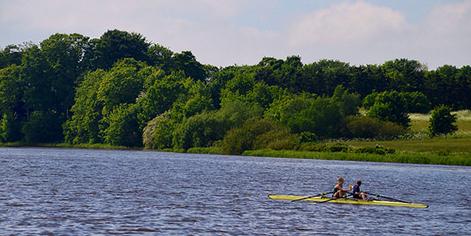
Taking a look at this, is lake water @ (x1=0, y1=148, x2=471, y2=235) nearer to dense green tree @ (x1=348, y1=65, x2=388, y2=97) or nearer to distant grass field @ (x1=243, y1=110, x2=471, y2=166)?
distant grass field @ (x1=243, y1=110, x2=471, y2=166)

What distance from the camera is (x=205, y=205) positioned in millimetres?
51000

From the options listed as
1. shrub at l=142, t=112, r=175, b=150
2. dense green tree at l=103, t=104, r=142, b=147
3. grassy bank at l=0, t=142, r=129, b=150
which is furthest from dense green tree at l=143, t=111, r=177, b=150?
grassy bank at l=0, t=142, r=129, b=150

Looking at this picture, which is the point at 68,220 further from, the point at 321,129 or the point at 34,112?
the point at 34,112

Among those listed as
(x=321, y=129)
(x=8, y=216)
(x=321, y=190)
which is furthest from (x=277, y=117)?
(x=8, y=216)

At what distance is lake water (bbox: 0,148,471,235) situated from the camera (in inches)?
1628

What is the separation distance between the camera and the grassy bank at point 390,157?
11138cm

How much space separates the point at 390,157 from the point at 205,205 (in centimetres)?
6775

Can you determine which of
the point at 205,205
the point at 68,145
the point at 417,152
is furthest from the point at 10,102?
the point at 205,205

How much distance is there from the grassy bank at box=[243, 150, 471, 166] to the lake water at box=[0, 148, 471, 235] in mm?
26612

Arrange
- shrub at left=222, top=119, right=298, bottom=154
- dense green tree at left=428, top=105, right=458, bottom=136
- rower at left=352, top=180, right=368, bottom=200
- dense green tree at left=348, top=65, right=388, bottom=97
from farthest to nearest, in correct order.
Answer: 1. dense green tree at left=348, top=65, right=388, bottom=97
2. dense green tree at left=428, top=105, right=458, bottom=136
3. shrub at left=222, top=119, right=298, bottom=154
4. rower at left=352, top=180, right=368, bottom=200

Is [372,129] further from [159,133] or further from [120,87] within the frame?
[120,87]

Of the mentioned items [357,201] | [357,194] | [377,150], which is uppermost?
[377,150]

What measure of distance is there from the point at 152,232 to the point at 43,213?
8.04 metres

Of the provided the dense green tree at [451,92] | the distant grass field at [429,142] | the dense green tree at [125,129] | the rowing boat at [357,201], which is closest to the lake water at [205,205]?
the rowing boat at [357,201]
